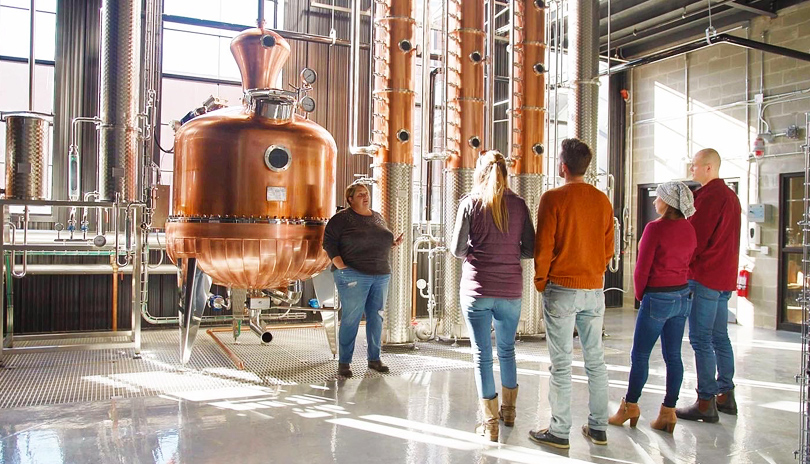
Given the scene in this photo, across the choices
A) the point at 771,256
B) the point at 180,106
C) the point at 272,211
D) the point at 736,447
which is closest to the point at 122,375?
the point at 272,211

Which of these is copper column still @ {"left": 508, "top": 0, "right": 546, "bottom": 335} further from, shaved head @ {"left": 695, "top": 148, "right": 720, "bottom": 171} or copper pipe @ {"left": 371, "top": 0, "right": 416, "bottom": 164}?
shaved head @ {"left": 695, "top": 148, "right": 720, "bottom": 171}

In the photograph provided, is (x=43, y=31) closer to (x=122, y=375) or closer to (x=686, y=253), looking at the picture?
(x=122, y=375)

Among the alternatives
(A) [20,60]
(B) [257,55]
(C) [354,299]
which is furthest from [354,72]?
(A) [20,60]

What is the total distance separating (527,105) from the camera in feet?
21.0

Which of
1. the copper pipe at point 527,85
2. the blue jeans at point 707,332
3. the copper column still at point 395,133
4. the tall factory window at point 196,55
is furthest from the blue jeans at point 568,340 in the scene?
the tall factory window at point 196,55

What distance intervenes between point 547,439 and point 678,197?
1.44m

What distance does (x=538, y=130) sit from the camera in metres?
6.43

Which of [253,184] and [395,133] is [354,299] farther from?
[395,133]

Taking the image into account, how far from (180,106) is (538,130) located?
13.7 ft

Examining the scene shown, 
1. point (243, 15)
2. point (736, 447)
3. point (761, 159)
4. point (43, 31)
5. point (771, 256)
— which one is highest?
point (243, 15)

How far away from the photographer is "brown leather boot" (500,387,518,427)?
339 cm

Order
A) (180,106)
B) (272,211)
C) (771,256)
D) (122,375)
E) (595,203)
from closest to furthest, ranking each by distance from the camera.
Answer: (595,203) → (272,211) → (122,375) → (180,106) → (771,256)

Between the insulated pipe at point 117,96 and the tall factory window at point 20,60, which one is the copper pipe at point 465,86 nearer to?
the insulated pipe at point 117,96

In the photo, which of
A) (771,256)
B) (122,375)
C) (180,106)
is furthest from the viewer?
(771,256)
